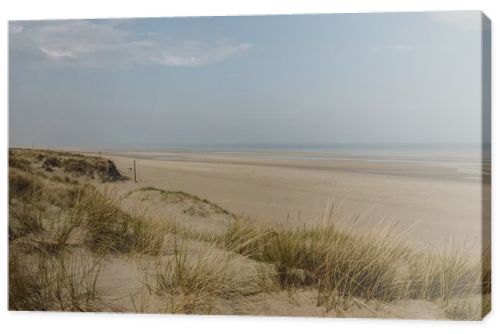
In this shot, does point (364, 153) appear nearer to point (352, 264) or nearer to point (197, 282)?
point (352, 264)

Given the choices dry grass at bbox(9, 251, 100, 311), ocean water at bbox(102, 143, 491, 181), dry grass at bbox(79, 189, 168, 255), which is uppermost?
ocean water at bbox(102, 143, 491, 181)

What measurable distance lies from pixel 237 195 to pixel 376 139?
113 cm

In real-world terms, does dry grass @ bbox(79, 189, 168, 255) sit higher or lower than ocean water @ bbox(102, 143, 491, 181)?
lower

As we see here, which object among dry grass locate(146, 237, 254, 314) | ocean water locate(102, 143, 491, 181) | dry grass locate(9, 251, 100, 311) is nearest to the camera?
ocean water locate(102, 143, 491, 181)

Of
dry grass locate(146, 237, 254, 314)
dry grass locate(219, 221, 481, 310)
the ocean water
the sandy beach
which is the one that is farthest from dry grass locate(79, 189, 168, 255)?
dry grass locate(219, 221, 481, 310)

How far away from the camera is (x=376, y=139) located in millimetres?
6375

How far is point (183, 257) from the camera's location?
649cm

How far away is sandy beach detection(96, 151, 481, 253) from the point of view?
610 cm

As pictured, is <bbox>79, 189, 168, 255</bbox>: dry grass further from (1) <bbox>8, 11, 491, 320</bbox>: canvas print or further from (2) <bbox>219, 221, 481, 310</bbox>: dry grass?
(2) <bbox>219, 221, 481, 310</bbox>: dry grass

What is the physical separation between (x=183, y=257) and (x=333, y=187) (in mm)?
1254

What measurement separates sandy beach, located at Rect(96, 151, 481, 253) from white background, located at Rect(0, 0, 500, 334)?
1.03 feet

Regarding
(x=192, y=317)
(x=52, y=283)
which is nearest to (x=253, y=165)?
(x=192, y=317)

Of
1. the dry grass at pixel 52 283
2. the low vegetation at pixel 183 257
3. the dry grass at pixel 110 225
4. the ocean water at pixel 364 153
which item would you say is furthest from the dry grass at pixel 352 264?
the dry grass at pixel 52 283

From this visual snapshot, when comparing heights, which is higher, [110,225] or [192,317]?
[110,225]
